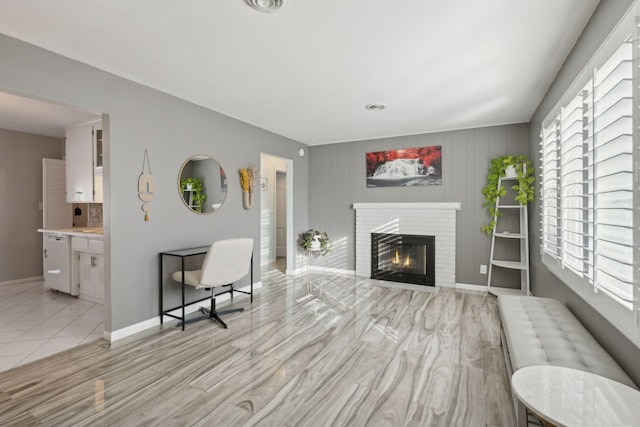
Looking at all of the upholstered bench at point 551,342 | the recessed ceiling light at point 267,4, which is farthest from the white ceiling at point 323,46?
the upholstered bench at point 551,342

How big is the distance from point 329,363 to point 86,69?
3.23m

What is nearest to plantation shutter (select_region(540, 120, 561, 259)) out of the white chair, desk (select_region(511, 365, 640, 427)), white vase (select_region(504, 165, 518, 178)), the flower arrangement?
white vase (select_region(504, 165, 518, 178))

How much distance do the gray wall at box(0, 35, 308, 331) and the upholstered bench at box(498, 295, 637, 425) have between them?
323cm

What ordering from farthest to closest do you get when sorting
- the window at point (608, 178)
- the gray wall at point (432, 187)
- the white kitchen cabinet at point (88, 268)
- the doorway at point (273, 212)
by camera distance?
the doorway at point (273, 212) → the gray wall at point (432, 187) → the white kitchen cabinet at point (88, 268) → the window at point (608, 178)

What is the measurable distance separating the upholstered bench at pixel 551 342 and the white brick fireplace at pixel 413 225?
229 centimetres

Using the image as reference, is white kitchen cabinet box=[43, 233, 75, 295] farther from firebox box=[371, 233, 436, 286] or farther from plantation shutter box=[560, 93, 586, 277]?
plantation shutter box=[560, 93, 586, 277]

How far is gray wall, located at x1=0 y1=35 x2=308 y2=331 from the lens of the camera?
2477 mm

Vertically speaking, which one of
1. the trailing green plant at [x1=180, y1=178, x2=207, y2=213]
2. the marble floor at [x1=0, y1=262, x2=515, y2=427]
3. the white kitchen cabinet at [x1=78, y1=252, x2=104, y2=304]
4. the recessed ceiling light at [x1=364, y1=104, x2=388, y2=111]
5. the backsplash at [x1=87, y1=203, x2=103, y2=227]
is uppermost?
the recessed ceiling light at [x1=364, y1=104, x2=388, y2=111]

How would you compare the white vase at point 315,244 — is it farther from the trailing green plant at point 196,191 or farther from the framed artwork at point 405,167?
the trailing green plant at point 196,191

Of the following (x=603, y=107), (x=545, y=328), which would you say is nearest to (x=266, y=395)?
(x=545, y=328)

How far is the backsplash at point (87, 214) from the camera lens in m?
5.15

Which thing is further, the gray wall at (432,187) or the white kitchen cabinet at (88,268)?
the gray wall at (432,187)

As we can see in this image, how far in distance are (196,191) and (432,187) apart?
357 cm

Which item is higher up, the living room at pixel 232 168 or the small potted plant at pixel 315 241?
the living room at pixel 232 168
